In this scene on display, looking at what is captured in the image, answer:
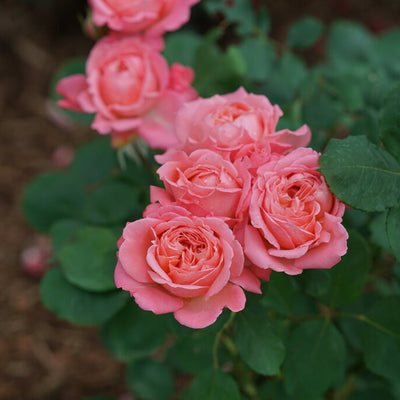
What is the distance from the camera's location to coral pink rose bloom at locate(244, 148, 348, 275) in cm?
54

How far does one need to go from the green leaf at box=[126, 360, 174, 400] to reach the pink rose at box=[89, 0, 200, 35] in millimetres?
722

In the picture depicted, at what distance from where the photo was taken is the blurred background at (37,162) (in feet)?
5.51

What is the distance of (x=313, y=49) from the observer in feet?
7.97

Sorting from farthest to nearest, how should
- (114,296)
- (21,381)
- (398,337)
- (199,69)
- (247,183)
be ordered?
(21,381) → (199,69) → (114,296) → (398,337) → (247,183)

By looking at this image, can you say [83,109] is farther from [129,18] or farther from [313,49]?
[313,49]

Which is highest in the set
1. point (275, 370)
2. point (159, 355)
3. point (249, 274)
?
point (249, 274)

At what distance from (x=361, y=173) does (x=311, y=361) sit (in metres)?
0.32

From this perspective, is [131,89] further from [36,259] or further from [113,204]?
[36,259]

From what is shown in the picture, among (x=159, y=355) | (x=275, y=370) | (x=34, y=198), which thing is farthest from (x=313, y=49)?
(x=275, y=370)

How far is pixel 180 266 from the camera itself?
0.56 meters

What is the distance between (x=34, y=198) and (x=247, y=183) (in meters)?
0.67

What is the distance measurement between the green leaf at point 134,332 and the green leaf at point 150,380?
0.74ft

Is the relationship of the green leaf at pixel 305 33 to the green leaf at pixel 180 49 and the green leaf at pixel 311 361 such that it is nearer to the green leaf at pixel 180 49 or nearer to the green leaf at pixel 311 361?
the green leaf at pixel 180 49

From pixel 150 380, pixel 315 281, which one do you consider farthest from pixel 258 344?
pixel 150 380
